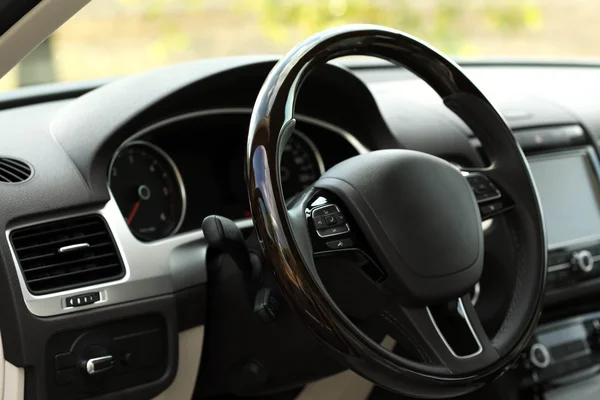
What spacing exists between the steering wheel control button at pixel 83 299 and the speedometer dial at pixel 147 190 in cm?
21

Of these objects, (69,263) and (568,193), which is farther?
(568,193)

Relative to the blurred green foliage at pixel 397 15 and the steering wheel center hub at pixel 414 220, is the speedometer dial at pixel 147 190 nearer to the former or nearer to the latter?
the steering wheel center hub at pixel 414 220

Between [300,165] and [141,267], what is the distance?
19.8 inches

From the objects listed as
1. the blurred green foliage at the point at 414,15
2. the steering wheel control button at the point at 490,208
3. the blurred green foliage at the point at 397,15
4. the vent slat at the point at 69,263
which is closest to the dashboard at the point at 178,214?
the vent slat at the point at 69,263

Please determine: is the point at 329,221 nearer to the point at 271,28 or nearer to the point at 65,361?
the point at 65,361

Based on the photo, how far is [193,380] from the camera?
142 cm

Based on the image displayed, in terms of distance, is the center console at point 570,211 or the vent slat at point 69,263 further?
the center console at point 570,211

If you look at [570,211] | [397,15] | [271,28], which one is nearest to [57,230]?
[570,211]

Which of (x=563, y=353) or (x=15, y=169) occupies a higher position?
(x=15, y=169)

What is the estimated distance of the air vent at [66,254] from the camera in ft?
4.06

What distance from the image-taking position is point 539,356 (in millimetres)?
1811

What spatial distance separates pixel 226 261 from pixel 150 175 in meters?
0.28

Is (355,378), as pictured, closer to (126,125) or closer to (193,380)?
(193,380)

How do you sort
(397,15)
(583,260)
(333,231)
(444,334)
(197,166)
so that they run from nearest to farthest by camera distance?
(333,231)
(444,334)
(197,166)
(583,260)
(397,15)
